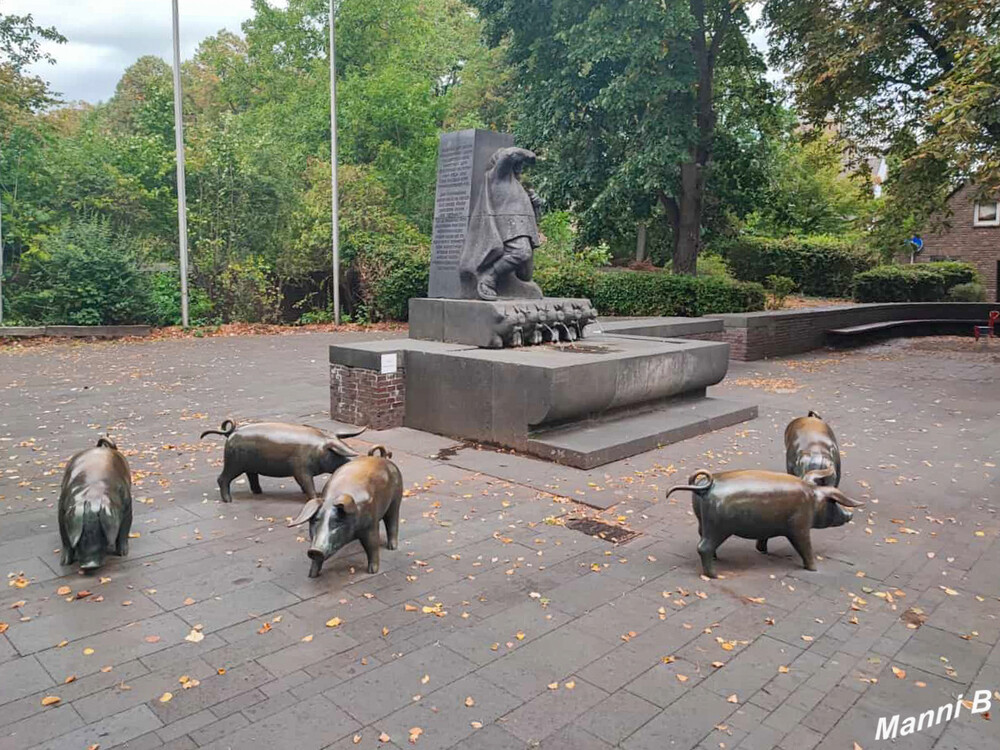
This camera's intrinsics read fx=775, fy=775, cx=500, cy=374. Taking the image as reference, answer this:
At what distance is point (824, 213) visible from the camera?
3578 cm

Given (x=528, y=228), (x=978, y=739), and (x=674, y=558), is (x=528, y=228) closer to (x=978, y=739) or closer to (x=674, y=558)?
(x=674, y=558)

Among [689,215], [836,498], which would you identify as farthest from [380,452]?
[689,215]

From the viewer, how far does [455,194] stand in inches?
386


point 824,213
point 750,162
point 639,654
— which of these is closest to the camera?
point 639,654

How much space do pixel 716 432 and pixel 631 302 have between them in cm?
1086

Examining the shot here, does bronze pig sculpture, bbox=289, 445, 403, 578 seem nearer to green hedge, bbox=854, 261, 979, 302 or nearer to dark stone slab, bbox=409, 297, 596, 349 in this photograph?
dark stone slab, bbox=409, 297, 596, 349

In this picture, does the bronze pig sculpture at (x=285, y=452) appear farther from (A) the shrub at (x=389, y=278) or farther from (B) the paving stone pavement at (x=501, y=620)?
(A) the shrub at (x=389, y=278)

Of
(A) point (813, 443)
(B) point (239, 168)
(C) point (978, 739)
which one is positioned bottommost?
(C) point (978, 739)

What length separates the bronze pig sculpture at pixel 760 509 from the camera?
439 centimetres

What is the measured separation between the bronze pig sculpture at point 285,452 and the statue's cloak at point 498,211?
4348mm

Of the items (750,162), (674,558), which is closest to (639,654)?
(674,558)

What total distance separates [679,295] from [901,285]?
1164 cm

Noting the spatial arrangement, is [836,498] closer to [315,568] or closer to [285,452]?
[315,568]

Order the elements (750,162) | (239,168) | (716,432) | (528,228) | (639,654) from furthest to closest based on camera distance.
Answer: (239,168)
(750,162)
(528,228)
(716,432)
(639,654)
